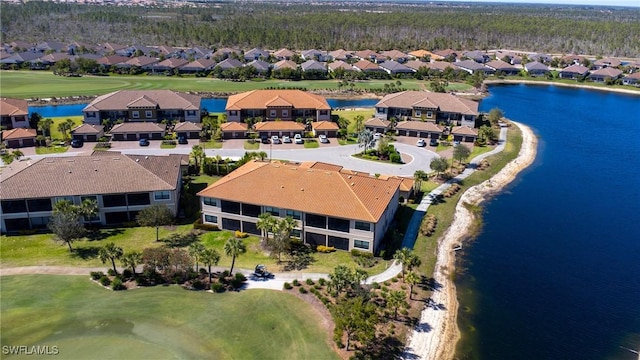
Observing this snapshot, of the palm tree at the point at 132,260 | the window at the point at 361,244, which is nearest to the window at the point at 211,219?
the palm tree at the point at 132,260

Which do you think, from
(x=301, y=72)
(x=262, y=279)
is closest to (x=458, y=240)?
(x=262, y=279)

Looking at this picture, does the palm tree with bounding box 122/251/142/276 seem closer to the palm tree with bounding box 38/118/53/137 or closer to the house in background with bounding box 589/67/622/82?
the palm tree with bounding box 38/118/53/137

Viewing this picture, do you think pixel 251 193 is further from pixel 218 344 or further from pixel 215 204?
pixel 218 344

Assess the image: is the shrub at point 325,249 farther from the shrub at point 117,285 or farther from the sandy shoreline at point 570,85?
the sandy shoreline at point 570,85

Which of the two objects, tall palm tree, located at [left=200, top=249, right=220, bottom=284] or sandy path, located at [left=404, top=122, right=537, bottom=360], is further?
tall palm tree, located at [left=200, top=249, right=220, bottom=284]

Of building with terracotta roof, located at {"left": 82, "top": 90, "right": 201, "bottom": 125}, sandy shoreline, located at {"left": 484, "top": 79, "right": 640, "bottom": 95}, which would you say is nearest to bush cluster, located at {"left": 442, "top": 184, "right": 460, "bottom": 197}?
building with terracotta roof, located at {"left": 82, "top": 90, "right": 201, "bottom": 125}

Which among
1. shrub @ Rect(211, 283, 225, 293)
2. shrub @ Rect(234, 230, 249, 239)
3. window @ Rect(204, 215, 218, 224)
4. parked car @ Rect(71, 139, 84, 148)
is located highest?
parked car @ Rect(71, 139, 84, 148)
